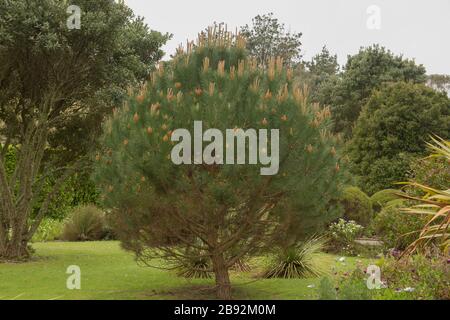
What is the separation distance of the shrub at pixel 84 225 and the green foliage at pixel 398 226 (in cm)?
904

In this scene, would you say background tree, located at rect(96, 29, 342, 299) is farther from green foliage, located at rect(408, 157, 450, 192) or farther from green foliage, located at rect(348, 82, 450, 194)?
green foliage, located at rect(348, 82, 450, 194)

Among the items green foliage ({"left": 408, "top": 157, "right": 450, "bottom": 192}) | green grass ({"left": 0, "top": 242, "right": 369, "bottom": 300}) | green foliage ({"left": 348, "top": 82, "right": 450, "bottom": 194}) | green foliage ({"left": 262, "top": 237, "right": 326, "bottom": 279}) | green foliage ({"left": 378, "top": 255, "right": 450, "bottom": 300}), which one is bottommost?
green grass ({"left": 0, "top": 242, "right": 369, "bottom": 300})

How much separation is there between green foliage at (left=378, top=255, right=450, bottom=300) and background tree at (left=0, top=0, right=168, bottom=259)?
704cm

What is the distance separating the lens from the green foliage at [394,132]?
2200 centimetres

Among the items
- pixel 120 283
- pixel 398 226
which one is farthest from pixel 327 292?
pixel 398 226

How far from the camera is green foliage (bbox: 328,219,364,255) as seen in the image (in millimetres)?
14508

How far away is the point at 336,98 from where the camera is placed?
33.1 m

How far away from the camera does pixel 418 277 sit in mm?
7371

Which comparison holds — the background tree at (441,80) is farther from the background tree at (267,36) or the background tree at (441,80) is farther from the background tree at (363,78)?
the background tree at (363,78)

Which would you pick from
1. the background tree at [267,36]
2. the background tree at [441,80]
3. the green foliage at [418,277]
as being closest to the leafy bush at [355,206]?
the green foliage at [418,277]

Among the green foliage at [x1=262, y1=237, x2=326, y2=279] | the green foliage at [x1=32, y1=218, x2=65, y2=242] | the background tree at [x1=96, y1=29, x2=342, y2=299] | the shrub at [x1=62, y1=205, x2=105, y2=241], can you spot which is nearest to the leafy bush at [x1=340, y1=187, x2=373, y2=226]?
the green foliage at [x1=262, y1=237, x2=326, y2=279]

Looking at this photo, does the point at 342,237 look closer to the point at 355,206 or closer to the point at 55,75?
the point at 355,206

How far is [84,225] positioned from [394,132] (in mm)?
12412
